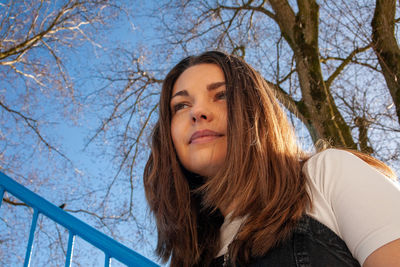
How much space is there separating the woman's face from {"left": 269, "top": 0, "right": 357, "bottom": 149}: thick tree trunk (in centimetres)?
286

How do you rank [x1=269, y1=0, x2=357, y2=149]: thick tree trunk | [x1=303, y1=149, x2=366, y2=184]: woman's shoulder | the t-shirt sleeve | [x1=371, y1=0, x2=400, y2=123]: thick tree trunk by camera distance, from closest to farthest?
the t-shirt sleeve, [x1=303, y1=149, x2=366, y2=184]: woman's shoulder, [x1=371, y1=0, x2=400, y2=123]: thick tree trunk, [x1=269, y1=0, x2=357, y2=149]: thick tree trunk

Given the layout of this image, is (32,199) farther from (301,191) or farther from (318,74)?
(318,74)

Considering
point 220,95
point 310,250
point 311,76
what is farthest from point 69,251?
point 311,76

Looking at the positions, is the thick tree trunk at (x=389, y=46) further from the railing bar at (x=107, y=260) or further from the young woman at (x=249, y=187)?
the railing bar at (x=107, y=260)

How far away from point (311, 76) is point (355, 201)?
3.91 metres

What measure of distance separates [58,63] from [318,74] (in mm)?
4087

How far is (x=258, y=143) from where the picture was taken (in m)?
1.27

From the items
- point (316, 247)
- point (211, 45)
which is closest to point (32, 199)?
point (316, 247)

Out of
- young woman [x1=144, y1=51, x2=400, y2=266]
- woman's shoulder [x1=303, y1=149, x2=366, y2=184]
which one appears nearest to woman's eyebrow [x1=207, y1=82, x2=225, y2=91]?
young woman [x1=144, y1=51, x2=400, y2=266]

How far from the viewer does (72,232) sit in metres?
1.53

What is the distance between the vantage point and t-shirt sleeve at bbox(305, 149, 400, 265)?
888mm

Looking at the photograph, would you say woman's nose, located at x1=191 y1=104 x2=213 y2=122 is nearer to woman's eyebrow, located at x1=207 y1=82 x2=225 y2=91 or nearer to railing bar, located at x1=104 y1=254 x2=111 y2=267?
woman's eyebrow, located at x1=207 y1=82 x2=225 y2=91

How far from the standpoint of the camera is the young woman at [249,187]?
3.15 ft

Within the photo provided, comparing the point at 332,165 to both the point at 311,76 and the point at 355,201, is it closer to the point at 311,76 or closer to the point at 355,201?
the point at 355,201
